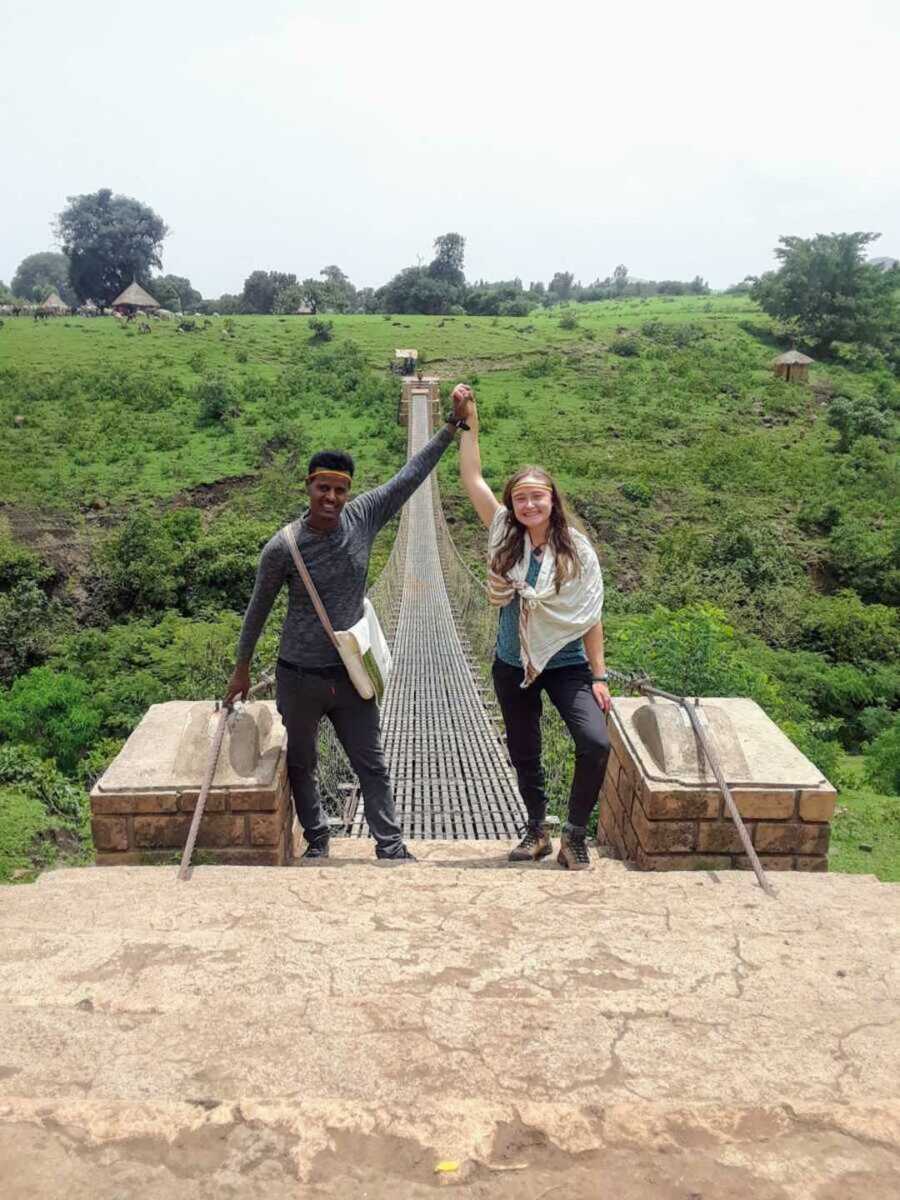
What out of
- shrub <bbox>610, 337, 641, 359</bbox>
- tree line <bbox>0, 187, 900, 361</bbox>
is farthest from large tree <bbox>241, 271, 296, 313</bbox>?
shrub <bbox>610, 337, 641, 359</bbox>

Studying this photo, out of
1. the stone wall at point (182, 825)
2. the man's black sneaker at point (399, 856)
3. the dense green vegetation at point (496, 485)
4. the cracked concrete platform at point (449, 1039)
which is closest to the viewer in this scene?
the cracked concrete platform at point (449, 1039)

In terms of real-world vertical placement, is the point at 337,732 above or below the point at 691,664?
above

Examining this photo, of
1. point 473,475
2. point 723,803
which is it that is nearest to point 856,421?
point 473,475

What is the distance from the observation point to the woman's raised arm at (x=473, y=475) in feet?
6.89

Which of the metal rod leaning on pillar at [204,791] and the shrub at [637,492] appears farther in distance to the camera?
the shrub at [637,492]

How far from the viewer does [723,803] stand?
1933 mm

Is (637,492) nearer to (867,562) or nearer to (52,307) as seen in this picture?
(867,562)

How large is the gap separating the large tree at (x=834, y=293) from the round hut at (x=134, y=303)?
21.0 m

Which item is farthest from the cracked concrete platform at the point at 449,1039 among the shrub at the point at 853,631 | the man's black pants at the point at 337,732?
the shrub at the point at 853,631

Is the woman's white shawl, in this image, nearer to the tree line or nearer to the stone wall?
the stone wall

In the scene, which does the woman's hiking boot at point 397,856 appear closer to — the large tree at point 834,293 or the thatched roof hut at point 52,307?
the large tree at point 834,293

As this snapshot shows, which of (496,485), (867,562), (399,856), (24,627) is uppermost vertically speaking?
(399,856)

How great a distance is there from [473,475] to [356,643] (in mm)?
515

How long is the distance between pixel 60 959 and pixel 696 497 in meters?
16.7
